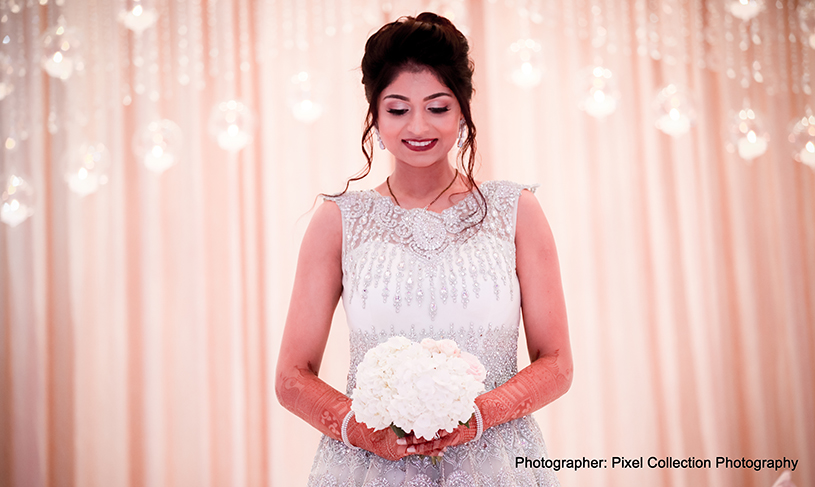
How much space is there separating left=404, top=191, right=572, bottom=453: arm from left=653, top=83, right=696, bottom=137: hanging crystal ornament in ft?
5.67

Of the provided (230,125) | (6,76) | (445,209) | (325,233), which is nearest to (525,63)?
(230,125)

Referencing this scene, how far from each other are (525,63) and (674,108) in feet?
2.73

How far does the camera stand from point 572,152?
3617 mm

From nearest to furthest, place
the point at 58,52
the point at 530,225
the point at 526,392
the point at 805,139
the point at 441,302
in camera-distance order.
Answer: the point at 526,392 → the point at 441,302 → the point at 530,225 → the point at 58,52 → the point at 805,139

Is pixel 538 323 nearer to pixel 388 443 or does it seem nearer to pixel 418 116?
pixel 388 443

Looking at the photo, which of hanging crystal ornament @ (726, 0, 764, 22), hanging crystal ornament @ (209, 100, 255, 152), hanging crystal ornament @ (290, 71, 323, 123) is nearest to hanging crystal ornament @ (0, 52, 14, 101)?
hanging crystal ornament @ (209, 100, 255, 152)

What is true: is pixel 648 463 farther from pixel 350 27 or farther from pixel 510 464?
pixel 350 27

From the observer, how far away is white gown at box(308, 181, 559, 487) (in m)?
1.63

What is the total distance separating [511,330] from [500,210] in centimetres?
37

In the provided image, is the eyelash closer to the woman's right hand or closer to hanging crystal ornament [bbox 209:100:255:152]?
the woman's right hand

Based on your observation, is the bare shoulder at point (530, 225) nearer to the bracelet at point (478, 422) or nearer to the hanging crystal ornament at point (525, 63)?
the bracelet at point (478, 422)

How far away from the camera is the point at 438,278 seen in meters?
1.76

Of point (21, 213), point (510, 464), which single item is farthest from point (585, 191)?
point (21, 213)

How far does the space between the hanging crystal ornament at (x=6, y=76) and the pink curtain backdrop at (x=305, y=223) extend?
0.03 metres
